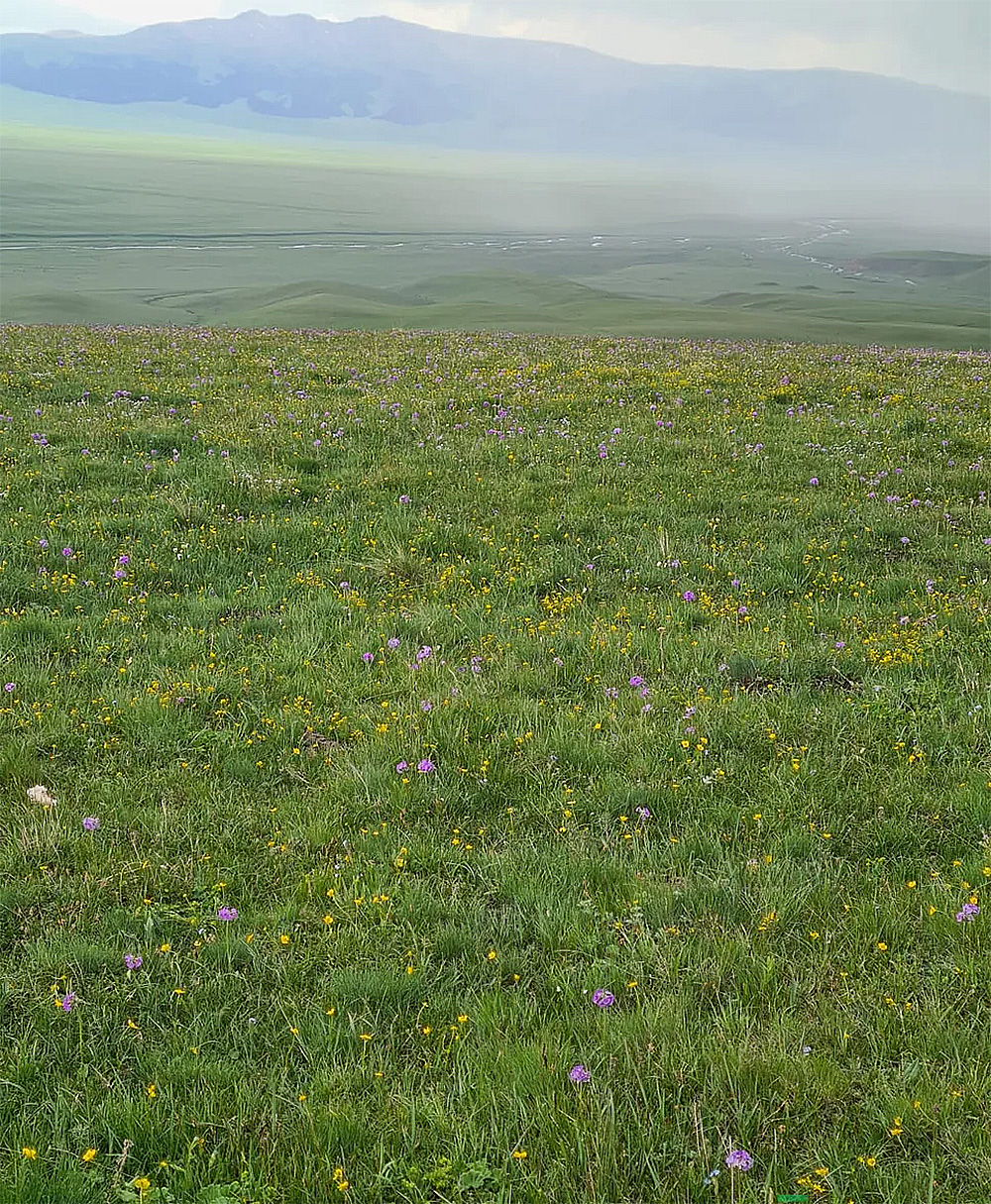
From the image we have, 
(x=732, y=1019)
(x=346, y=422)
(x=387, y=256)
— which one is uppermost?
(x=387, y=256)

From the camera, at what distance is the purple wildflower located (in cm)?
320

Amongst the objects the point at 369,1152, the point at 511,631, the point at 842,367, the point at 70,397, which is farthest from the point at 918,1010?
the point at 842,367

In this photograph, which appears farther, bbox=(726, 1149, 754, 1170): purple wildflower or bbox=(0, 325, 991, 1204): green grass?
bbox=(0, 325, 991, 1204): green grass

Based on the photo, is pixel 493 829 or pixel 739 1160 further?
pixel 493 829

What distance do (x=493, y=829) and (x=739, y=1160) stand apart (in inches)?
99.1

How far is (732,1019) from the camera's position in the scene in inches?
153

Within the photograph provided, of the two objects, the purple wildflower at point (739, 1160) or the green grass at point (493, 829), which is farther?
the green grass at point (493, 829)

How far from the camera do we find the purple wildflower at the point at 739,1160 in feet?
10.5

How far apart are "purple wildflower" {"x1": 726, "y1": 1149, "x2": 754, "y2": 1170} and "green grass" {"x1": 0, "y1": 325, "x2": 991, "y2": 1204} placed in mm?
61

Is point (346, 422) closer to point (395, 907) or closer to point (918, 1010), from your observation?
point (395, 907)

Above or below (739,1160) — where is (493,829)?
above

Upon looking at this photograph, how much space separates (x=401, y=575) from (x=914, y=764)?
18.0 ft

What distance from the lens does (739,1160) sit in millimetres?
3205

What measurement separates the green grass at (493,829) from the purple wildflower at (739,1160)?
0.20 feet
